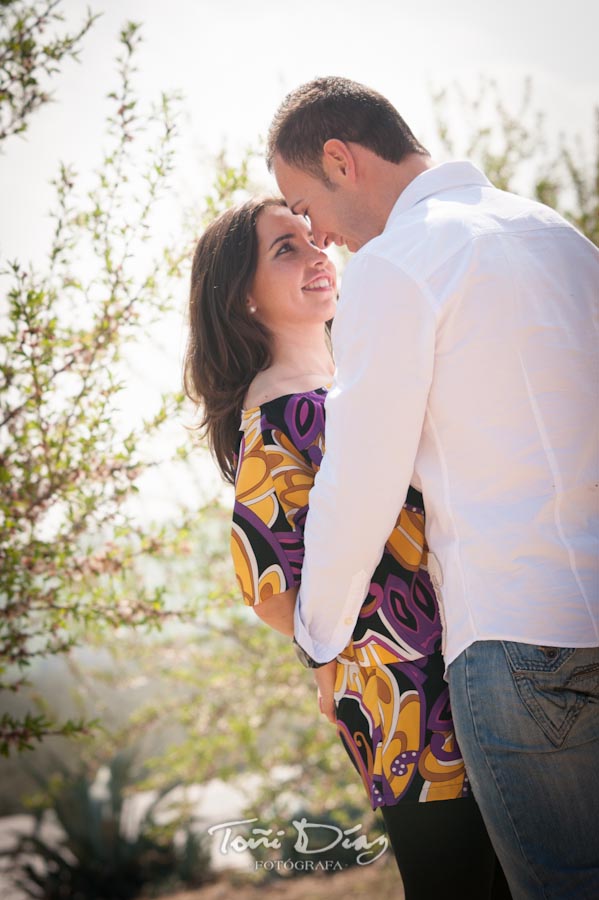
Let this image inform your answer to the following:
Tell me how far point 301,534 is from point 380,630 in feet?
0.96

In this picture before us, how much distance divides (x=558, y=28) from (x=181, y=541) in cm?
262

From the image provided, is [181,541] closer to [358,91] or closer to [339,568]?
[339,568]

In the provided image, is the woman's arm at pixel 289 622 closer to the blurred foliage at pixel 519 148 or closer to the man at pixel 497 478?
the man at pixel 497 478

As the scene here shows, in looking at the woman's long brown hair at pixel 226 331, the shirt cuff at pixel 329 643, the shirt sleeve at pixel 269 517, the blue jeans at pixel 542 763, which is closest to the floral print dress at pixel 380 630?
the shirt sleeve at pixel 269 517

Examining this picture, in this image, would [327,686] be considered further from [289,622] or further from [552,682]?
[552,682]

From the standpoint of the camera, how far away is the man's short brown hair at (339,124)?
1.88m

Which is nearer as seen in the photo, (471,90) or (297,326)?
(297,326)

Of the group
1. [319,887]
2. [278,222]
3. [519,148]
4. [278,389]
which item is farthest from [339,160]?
[319,887]

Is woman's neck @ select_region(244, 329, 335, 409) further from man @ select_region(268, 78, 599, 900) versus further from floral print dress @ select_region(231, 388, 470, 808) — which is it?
man @ select_region(268, 78, 599, 900)

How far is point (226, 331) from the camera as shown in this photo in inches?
92.1

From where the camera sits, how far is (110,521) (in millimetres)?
2396

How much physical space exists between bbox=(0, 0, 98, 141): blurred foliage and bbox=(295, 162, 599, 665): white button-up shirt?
1.33 meters

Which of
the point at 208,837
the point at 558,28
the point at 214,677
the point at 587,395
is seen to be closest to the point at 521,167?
the point at 558,28

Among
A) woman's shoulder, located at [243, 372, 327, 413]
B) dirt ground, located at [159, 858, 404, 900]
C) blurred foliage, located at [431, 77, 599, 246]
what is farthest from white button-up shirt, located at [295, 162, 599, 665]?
dirt ground, located at [159, 858, 404, 900]
